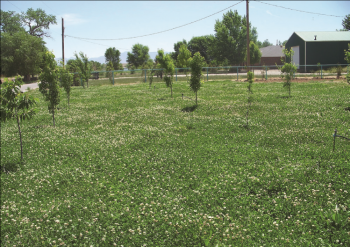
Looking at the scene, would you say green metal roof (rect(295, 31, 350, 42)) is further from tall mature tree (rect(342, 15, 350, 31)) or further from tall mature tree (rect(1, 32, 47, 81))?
tall mature tree (rect(1, 32, 47, 81))

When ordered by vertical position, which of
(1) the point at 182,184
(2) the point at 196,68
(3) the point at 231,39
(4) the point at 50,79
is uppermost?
(3) the point at 231,39

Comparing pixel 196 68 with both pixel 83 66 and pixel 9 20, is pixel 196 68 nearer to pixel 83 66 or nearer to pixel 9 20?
pixel 83 66

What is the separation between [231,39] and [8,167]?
7297 centimetres

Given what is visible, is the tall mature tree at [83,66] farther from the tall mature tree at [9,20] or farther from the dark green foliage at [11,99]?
the tall mature tree at [9,20]

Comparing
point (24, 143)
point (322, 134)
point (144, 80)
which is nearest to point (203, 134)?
point (322, 134)

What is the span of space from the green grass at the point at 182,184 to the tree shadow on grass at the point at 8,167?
40 millimetres

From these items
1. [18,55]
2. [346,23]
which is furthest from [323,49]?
[18,55]

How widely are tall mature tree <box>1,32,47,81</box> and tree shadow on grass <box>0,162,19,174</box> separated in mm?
60346

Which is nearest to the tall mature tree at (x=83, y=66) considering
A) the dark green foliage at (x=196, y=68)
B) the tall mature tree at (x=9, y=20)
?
the dark green foliage at (x=196, y=68)

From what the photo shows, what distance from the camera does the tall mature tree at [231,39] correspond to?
75.4 meters

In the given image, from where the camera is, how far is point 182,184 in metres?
7.65

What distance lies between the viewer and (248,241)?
513cm

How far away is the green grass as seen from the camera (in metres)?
5.57

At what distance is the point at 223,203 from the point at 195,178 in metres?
1.61
